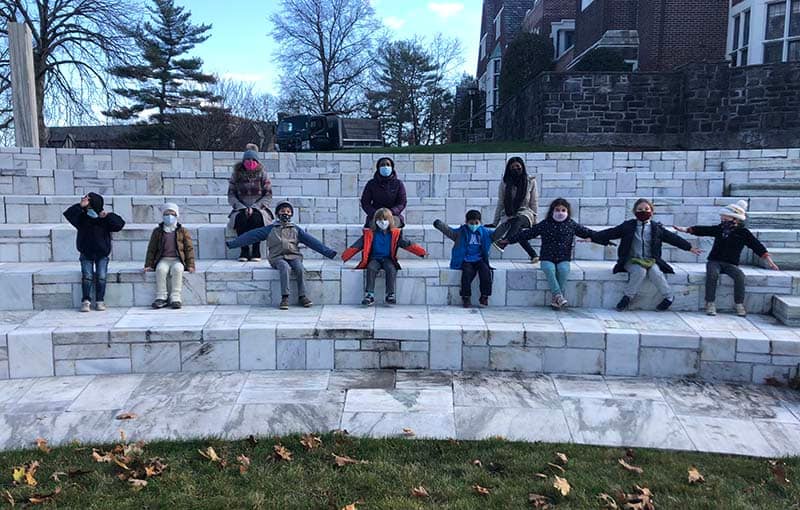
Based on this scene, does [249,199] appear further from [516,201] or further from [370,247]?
[516,201]

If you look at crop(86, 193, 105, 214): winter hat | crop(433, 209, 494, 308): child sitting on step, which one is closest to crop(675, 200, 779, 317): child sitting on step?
crop(433, 209, 494, 308): child sitting on step

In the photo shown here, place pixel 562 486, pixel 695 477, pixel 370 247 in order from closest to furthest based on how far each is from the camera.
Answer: pixel 562 486
pixel 695 477
pixel 370 247

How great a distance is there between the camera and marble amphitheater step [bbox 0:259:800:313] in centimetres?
629

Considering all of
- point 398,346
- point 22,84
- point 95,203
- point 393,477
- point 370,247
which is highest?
point 22,84

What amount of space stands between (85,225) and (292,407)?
11.0 ft

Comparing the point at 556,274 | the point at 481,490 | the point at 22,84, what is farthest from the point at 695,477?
the point at 22,84

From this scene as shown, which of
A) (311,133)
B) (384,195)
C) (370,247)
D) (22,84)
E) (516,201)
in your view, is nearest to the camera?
(370,247)

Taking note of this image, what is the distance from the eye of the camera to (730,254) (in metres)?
6.26

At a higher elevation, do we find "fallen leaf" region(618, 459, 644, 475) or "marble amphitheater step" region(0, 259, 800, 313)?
"marble amphitheater step" region(0, 259, 800, 313)

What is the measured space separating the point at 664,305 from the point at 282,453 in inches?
172

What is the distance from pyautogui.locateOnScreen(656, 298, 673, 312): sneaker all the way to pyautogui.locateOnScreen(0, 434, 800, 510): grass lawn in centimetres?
250

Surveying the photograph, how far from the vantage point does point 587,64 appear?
66.2 feet

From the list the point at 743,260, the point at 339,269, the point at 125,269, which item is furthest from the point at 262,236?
the point at 743,260

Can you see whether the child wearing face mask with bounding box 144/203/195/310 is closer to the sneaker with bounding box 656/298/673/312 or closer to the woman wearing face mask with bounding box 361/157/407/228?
the woman wearing face mask with bounding box 361/157/407/228
